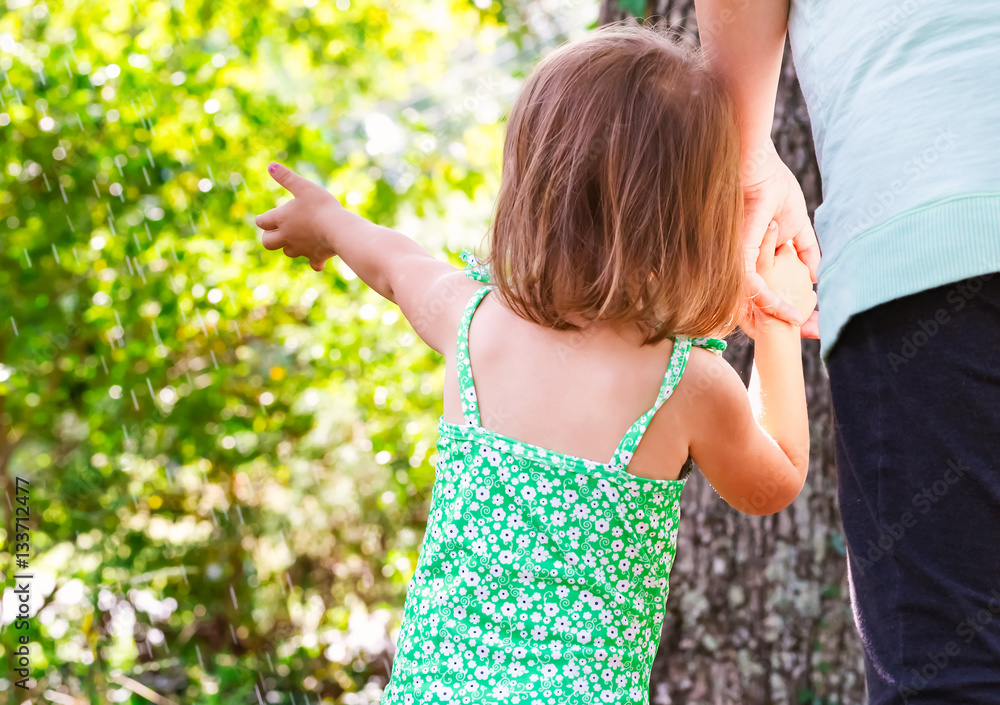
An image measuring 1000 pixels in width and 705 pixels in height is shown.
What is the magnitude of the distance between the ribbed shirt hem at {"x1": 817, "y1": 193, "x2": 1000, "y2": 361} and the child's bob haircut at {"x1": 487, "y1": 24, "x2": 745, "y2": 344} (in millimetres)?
344

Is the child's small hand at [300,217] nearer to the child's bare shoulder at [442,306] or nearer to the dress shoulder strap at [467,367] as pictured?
the child's bare shoulder at [442,306]

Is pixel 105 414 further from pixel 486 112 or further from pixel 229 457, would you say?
pixel 486 112

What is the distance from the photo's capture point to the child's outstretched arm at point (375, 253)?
1.41 meters

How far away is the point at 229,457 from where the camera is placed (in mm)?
3438

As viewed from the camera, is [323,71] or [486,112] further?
[323,71]

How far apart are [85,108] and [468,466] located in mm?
2551

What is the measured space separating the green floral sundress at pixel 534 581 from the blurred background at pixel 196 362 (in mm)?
1725

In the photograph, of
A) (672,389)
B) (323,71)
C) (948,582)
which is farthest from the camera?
(323,71)

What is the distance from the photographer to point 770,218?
1449 millimetres

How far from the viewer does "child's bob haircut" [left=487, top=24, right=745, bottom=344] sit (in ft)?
4.12

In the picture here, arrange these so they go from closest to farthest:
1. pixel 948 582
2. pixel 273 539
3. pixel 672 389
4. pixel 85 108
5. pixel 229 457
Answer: pixel 948 582 < pixel 672 389 < pixel 85 108 < pixel 229 457 < pixel 273 539

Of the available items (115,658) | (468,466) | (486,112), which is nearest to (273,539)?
(115,658)

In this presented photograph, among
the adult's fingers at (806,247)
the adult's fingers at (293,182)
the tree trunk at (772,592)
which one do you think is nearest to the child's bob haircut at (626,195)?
the adult's fingers at (806,247)

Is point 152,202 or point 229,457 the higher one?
point 152,202
